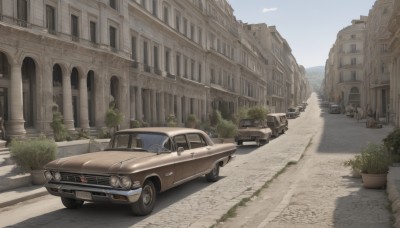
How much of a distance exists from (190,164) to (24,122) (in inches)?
514

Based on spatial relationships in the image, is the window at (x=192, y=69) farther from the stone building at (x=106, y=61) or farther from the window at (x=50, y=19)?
the window at (x=50, y=19)

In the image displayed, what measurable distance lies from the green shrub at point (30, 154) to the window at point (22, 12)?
10.0m

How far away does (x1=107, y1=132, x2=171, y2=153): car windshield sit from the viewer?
8.46 m

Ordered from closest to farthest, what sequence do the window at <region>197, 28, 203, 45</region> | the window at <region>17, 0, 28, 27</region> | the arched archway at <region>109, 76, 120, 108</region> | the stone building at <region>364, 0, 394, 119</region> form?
the window at <region>17, 0, 28, 27</region> < the arched archway at <region>109, 76, 120, 108</region> < the window at <region>197, 28, 203, 45</region> < the stone building at <region>364, 0, 394, 119</region>

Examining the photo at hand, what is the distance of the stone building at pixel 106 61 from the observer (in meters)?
19.0

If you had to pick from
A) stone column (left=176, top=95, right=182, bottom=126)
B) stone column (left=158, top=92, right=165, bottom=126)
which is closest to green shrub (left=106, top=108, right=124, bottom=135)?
stone column (left=158, top=92, right=165, bottom=126)

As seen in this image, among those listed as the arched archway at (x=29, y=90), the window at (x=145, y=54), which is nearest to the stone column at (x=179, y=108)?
the window at (x=145, y=54)

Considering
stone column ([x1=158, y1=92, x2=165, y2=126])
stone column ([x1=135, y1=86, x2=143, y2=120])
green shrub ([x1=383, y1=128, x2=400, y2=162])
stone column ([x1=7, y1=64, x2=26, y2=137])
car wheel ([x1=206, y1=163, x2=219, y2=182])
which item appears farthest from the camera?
stone column ([x1=158, y1=92, x2=165, y2=126])

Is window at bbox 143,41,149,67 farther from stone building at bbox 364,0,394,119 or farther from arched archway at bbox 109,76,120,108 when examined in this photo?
stone building at bbox 364,0,394,119

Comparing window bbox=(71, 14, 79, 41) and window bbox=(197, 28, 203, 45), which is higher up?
window bbox=(197, 28, 203, 45)

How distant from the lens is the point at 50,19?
69.9ft

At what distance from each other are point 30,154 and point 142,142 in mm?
3718

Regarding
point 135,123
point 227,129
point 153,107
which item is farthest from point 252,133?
point 153,107

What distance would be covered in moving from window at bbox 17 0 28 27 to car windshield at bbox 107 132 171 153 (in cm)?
1261
